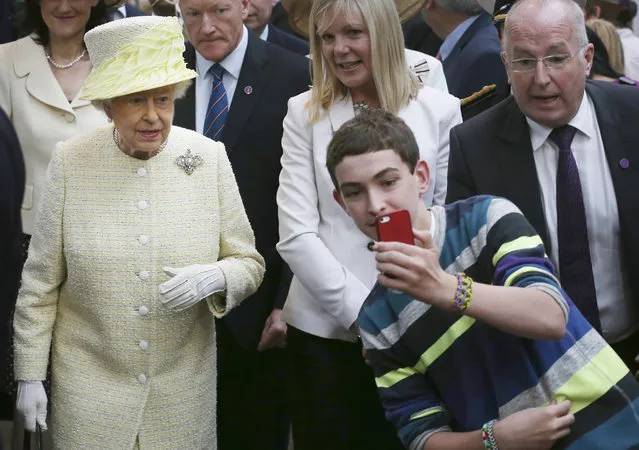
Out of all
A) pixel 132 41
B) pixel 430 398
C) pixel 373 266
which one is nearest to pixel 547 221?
pixel 373 266

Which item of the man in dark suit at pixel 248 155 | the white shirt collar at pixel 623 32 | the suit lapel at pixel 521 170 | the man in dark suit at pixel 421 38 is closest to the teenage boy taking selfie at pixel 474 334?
the suit lapel at pixel 521 170

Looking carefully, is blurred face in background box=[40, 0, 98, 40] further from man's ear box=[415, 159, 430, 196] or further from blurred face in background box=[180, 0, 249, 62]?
man's ear box=[415, 159, 430, 196]

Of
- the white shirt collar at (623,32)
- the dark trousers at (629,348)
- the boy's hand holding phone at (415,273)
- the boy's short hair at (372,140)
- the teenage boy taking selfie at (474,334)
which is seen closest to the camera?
the boy's hand holding phone at (415,273)

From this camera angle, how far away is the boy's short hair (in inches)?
125

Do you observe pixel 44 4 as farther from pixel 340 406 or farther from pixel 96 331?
pixel 340 406

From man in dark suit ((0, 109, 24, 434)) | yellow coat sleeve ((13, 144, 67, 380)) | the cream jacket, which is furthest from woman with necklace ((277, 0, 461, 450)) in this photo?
man in dark suit ((0, 109, 24, 434))

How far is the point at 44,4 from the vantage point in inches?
194

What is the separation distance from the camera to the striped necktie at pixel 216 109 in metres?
4.84

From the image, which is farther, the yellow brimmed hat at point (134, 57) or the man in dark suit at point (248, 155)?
the man in dark suit at point (248, 155)

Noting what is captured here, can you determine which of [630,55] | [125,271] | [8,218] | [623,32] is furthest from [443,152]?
[623,32]

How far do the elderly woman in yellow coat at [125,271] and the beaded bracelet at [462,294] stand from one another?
126 cm

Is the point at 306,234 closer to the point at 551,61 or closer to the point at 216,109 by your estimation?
the point at 216,109

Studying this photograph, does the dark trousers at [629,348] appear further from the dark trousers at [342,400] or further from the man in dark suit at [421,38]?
the man in dark suit at [421,38]

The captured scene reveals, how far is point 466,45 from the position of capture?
5480 mm
